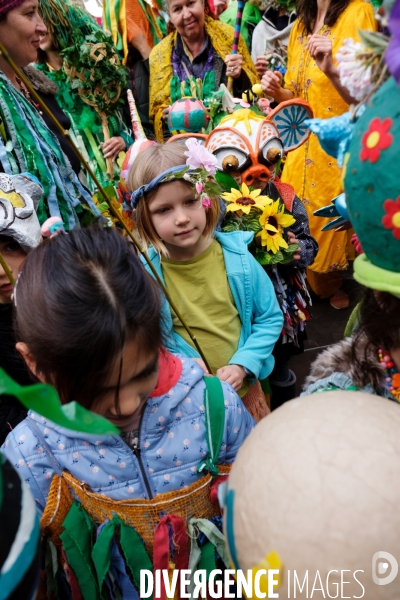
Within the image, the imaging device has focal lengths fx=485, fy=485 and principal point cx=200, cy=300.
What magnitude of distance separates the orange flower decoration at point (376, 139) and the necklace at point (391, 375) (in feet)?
1.62

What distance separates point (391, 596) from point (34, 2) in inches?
82.6

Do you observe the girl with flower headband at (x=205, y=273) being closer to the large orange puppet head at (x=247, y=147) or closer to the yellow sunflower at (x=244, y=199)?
the yellow sunflower at (x=244, y=199)

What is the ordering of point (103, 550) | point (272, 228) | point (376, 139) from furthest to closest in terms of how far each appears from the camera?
point (272, 228)
point (103, 550)
point (376, 139)

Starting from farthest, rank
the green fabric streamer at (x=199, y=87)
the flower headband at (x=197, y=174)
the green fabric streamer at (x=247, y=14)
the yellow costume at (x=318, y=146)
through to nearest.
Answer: the green fabric streamer at (x=247, y=14) < the green fabric streamer at (x=199, y=87) < the yellow costume at (x=318, y=146) < the flower headband at (x=197, y=174)

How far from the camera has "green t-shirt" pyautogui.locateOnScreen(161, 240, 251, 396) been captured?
67.1 inches

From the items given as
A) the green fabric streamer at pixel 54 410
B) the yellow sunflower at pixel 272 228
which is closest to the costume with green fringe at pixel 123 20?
the yellow sunflower at pixel 272 228

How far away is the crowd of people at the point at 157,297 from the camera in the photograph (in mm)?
620

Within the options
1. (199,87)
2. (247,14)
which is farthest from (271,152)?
(247,14)

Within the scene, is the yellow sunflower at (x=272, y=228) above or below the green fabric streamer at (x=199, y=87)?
below

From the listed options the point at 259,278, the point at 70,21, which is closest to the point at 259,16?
the point at 70,21

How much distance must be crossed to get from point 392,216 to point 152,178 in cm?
118

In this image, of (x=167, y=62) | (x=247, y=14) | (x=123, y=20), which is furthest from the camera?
(x=247, y=14)

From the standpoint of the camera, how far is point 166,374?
1139 millimetres

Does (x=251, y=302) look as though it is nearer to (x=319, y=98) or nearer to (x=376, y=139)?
(x=376, y=139)
